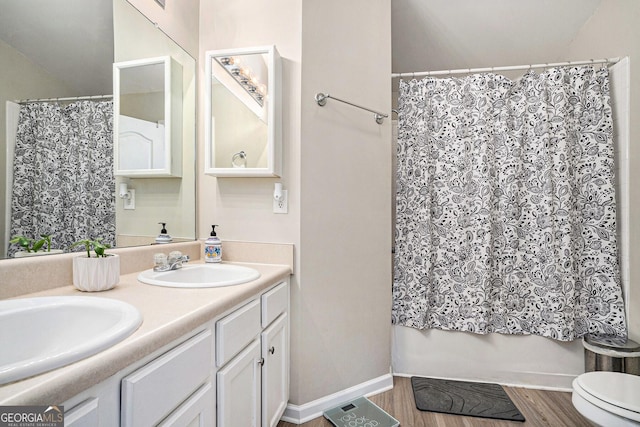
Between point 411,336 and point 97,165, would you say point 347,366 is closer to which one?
point 411,336

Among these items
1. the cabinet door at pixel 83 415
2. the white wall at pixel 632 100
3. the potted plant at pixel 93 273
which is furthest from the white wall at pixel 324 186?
the white wall at pixel 632 100

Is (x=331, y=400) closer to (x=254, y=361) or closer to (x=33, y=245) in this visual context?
(x=254, y=361)

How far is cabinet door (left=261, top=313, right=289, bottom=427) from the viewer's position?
1.28m

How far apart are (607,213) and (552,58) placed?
1.55 meters

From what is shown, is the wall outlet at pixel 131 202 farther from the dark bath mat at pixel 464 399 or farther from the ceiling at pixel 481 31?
the ceiling at pixel 481 31

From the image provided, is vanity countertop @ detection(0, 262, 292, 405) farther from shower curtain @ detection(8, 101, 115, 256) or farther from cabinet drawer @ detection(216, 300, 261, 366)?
shower curtain @ detection(8, 101, 115, 256)

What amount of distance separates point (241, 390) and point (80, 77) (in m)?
1.25

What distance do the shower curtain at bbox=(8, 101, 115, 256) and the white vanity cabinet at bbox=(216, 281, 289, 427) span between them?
0.65 metres

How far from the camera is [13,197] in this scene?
0.92 m

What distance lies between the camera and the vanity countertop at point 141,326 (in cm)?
45

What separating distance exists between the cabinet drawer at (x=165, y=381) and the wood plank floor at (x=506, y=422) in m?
0.99

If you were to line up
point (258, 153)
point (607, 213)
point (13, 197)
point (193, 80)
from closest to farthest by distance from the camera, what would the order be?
1. point (13, 197)
2. point (258, 153)
3. point (193, 80)
4. point (607, 213)

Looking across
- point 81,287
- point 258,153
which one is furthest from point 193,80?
point 81,287

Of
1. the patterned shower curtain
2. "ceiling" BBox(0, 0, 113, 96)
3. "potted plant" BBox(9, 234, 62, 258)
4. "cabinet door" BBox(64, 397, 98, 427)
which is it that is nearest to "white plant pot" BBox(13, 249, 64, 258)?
"potted plant" BBox(9, 234, 62, 258)
